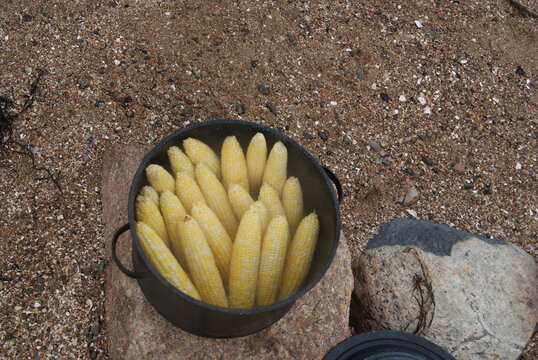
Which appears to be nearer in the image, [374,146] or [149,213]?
[149,213]

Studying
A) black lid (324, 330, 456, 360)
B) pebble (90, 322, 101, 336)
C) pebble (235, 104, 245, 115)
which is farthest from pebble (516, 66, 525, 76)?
pebble (90, 322, 101, 336)

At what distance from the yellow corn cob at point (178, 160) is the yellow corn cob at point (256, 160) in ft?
0.98

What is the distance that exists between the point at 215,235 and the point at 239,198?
217mm

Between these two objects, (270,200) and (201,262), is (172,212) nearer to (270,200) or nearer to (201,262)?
(201,262)

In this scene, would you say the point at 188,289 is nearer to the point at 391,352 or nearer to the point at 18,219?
the point at 391,352

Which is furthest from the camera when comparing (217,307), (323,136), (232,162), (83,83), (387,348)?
(323,136)

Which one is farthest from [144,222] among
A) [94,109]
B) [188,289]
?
[94,109]

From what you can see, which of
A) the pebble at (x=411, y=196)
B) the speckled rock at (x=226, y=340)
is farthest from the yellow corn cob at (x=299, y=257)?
the pebble at (x=411, y=196)

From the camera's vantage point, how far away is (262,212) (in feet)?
7.85

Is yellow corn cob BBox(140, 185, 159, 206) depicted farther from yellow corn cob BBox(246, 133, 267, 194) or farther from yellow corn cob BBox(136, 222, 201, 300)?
yellow corn cob BBox(246, 133, 267, 194)

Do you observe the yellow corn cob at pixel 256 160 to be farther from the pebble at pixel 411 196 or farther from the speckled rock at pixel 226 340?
the pebble at pixel 411 196

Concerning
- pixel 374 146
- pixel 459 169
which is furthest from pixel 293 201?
pixel 459 169

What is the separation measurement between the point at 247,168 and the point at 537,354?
2.20 meters

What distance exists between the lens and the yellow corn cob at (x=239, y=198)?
7.96ft
